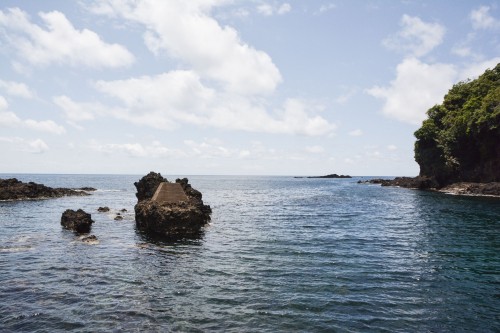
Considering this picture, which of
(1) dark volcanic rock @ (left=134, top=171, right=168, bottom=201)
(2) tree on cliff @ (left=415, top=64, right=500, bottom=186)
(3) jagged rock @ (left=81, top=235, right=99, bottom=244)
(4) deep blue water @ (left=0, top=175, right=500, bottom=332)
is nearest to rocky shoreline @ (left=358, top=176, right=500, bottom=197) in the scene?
(2) tree on cliff @ (left=415, top=64, right=500, bottom=186)

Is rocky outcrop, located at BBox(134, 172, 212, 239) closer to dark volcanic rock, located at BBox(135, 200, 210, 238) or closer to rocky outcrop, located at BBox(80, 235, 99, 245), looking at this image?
dark volcanic rock, located at BBox(135, 200, 210, 238)

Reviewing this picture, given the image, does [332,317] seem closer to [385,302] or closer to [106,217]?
[385,302]

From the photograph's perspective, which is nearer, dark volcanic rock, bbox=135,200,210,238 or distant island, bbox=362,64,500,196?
dark volcanic rock, bbox=135,200,210,238

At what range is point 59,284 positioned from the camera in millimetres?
17703

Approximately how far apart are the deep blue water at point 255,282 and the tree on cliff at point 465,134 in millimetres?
49779

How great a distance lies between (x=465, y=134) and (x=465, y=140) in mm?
2974

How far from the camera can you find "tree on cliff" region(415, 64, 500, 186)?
2841 inches

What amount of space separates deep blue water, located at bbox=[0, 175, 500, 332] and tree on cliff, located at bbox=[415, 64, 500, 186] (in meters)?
49.8

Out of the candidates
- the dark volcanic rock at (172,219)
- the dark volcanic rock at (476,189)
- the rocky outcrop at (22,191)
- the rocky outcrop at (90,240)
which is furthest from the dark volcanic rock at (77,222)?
the dark volcanic rock at (476,189)

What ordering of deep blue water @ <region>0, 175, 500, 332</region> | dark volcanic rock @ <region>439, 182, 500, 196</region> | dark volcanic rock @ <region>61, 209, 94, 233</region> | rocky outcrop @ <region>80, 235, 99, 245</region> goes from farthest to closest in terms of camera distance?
dark volcanic rock @ <region>439, 182, 500, 196</region> < dark volcanic rock @ <region>61, 209, 94, 233</region> < rocky outcrop @ <region>80, 235, 99, 245</region> < deep blue water @ <region>0, 175, 500, 332</region>

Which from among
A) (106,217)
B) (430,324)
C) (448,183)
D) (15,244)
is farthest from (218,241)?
(448,183)

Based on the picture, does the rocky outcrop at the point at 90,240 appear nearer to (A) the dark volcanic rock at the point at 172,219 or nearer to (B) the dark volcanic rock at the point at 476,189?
(A) the dark volcanic rock at the point at 172,219

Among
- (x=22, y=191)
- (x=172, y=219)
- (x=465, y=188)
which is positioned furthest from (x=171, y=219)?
(x=465, y=188)

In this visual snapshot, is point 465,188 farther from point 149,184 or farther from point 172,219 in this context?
point 172,219
